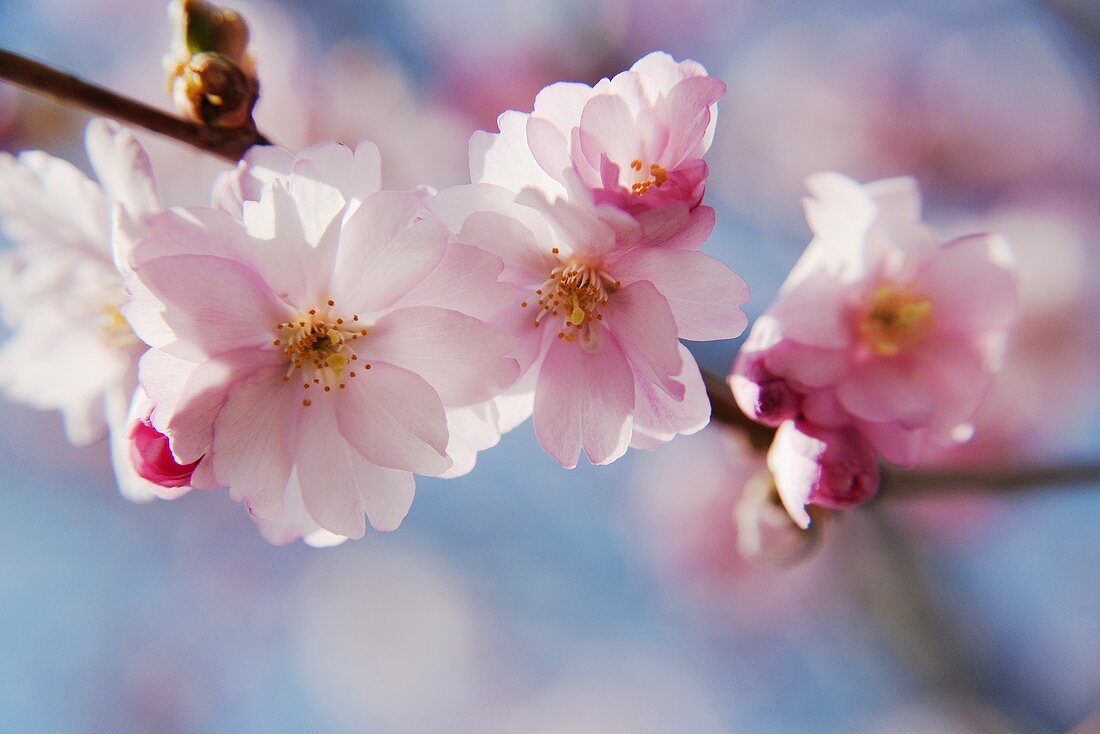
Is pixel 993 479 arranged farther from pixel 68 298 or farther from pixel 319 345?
pixel 68 298

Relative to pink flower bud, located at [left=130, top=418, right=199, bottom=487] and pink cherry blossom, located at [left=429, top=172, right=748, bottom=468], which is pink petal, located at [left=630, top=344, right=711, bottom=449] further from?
pink flower bud, located at [left=130, top=418, right=199, bottom=487]

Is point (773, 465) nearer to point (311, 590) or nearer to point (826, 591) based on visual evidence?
point (826, 591)

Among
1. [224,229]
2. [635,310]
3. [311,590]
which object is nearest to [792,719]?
[311,590]

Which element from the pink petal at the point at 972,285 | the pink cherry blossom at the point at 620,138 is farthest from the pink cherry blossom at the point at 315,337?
the pink petal at the point at 972,285

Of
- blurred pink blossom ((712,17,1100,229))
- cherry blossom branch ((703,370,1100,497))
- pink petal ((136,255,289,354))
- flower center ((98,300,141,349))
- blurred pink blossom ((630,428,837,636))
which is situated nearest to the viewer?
pink petal ((136,255,289,354))

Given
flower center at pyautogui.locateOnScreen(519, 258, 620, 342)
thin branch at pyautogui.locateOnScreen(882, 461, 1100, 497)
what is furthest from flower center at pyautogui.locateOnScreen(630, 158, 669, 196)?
thin branch at pyautogui.locateOnScreen(882, 461, 1100, 497)

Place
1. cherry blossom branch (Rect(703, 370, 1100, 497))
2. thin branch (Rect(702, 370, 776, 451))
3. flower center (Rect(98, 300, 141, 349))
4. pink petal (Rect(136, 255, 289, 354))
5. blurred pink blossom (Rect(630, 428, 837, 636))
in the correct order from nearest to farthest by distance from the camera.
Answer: pink petal (Rect(136, 255, 289, 354)), thin branch (Rect(702, 370, 776, 451)), flower center (Rect(98, 300, 141, 349)), cherry blossom branch (Rect(703, 370, 1100, 497)), blurred pink blossom (Rect(630, 428, 837, 636))

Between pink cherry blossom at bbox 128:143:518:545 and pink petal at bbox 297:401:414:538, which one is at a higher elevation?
pink cherry blossom at bbox 128:143:518:545
